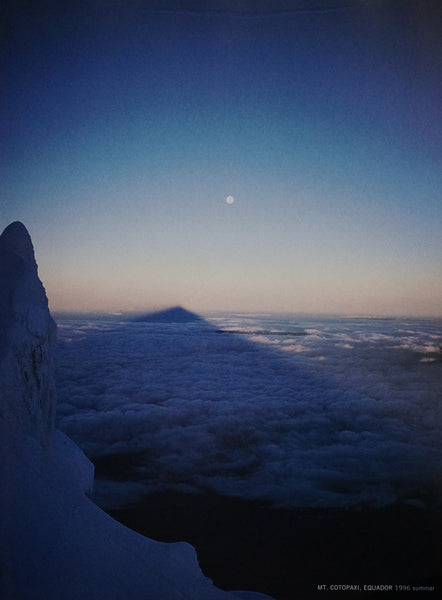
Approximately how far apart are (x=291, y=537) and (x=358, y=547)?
4132 millimetres

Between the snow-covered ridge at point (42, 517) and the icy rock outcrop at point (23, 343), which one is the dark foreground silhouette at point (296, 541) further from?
the icy rock outcrop at point (23, 343)

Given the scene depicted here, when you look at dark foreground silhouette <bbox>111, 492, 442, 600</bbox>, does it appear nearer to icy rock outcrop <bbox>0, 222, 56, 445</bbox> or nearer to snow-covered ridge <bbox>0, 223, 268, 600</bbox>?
snow-covered ridge <bbox>0, 223, 268, 600</bbox>

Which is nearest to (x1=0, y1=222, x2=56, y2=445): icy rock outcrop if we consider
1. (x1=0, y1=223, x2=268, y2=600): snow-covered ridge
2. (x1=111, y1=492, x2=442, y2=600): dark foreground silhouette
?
(x1=0, y1=223, x2=268, y2=600): snow-covered ridge

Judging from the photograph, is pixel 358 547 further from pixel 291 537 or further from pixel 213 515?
pixel 213 515

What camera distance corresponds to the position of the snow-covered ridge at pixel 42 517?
2.29 meters

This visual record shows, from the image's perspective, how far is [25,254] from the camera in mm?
4484

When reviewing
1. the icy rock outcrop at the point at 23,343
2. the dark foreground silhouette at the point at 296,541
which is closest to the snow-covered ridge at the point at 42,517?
the icy rock outcrop at the point at 23,343

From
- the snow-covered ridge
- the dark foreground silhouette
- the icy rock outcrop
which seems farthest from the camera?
the dark foreground silhouette

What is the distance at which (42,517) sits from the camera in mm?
2562

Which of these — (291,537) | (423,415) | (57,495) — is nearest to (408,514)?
(291,537)

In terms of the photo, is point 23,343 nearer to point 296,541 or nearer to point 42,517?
point 42,517

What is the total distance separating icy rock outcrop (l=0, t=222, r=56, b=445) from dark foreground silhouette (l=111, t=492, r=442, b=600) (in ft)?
53.0

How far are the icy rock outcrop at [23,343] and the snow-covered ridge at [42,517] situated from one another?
0.01 m

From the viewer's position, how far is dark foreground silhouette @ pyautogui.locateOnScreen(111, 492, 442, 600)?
13.6m
